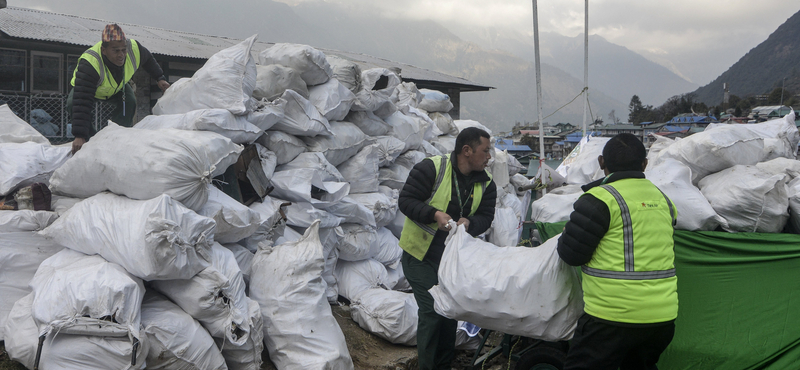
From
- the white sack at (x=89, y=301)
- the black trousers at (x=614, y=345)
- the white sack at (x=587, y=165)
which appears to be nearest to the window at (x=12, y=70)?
the white sack at (x=89, y=301)

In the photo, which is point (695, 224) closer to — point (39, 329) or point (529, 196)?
point (529, 196)

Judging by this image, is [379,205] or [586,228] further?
[379,205]

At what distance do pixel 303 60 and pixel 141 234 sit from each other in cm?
230

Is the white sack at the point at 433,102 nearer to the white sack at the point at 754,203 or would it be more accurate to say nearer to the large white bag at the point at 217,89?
the large white bag at the point at 217,89

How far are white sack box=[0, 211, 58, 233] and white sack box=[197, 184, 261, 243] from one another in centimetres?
82

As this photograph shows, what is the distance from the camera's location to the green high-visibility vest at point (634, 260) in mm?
2010

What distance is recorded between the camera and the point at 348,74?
4.81 metres

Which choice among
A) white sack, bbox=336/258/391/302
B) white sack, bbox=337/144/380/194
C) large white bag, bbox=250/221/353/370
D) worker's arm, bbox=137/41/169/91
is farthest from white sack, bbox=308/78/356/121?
large white bag, bbox=250/221/353/370

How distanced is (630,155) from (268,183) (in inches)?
102

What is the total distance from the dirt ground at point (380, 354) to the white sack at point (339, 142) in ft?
4.37

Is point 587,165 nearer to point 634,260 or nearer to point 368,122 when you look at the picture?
point 368,122

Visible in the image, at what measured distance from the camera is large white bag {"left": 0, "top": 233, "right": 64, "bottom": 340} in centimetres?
268

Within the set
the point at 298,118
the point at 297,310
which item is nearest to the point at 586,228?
the point at 297,310

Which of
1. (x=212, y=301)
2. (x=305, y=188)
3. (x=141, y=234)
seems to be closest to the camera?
(x=141, y=234)
